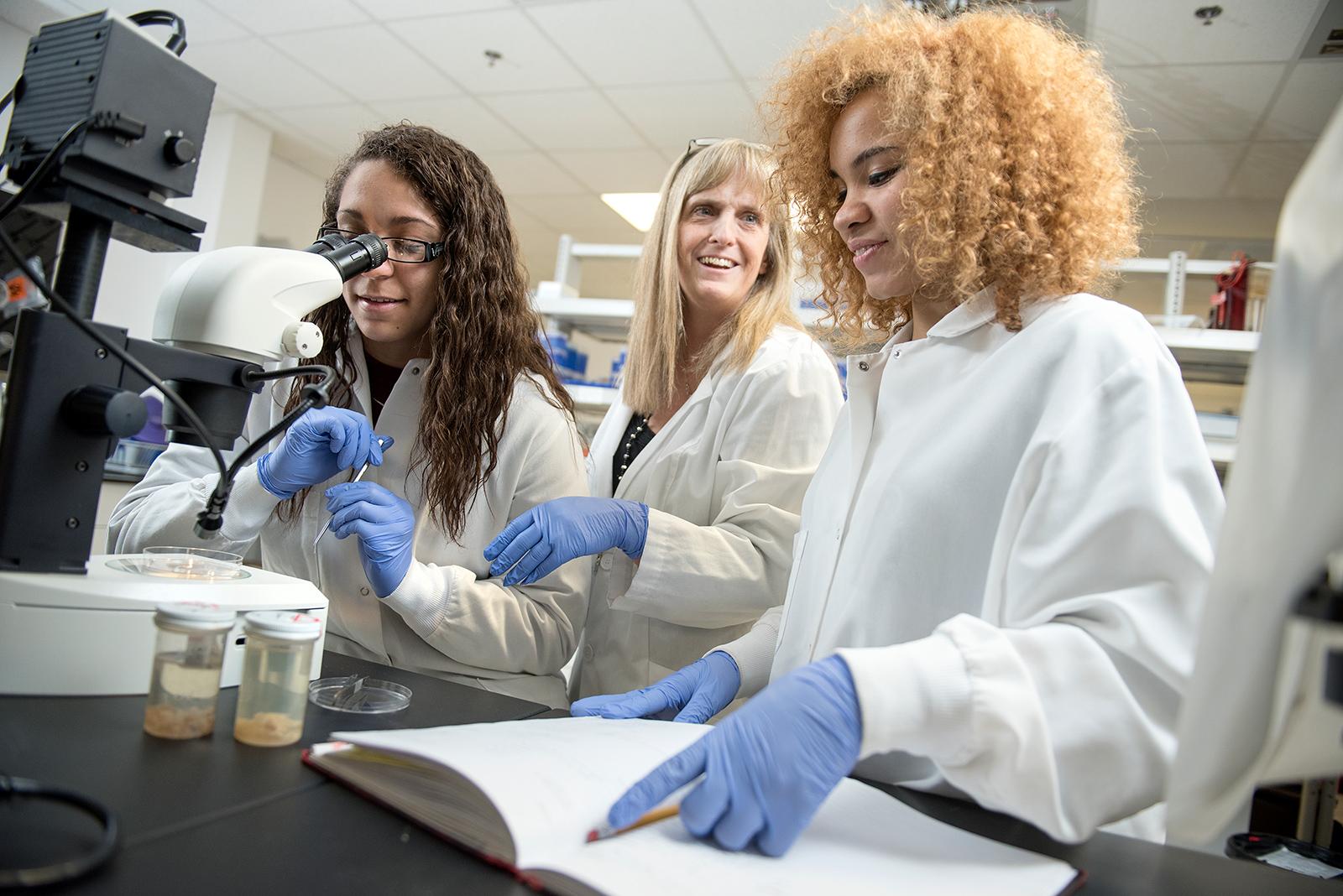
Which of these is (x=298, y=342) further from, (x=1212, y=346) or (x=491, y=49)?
(x=491, y=49)

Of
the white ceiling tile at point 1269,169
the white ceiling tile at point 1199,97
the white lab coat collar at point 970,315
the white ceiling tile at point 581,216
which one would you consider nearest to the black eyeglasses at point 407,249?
the white lab coat collar at point 970,315

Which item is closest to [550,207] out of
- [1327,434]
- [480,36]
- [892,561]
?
[480,36]

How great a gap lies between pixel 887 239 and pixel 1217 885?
783mm

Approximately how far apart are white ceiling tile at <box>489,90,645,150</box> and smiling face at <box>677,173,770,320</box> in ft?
9.61

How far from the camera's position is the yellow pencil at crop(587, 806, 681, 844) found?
0.61 metres

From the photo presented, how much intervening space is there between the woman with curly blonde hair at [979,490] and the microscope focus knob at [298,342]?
551mm

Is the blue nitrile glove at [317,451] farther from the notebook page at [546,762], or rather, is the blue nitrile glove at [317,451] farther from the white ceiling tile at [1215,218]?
the white ceiling tile at [1215,218]

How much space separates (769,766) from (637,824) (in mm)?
109

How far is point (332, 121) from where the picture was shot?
5.30 m

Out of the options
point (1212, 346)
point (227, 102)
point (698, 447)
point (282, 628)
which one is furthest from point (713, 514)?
point (227, 102)

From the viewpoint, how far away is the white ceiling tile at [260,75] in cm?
447

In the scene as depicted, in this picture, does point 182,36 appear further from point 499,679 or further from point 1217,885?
point 1217,885

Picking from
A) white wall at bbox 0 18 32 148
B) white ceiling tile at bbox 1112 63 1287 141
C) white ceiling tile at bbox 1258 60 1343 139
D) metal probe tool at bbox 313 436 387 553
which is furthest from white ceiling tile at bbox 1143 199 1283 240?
white wall at bbox 0 18 32 148

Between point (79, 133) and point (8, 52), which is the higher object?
point (8, 52)
